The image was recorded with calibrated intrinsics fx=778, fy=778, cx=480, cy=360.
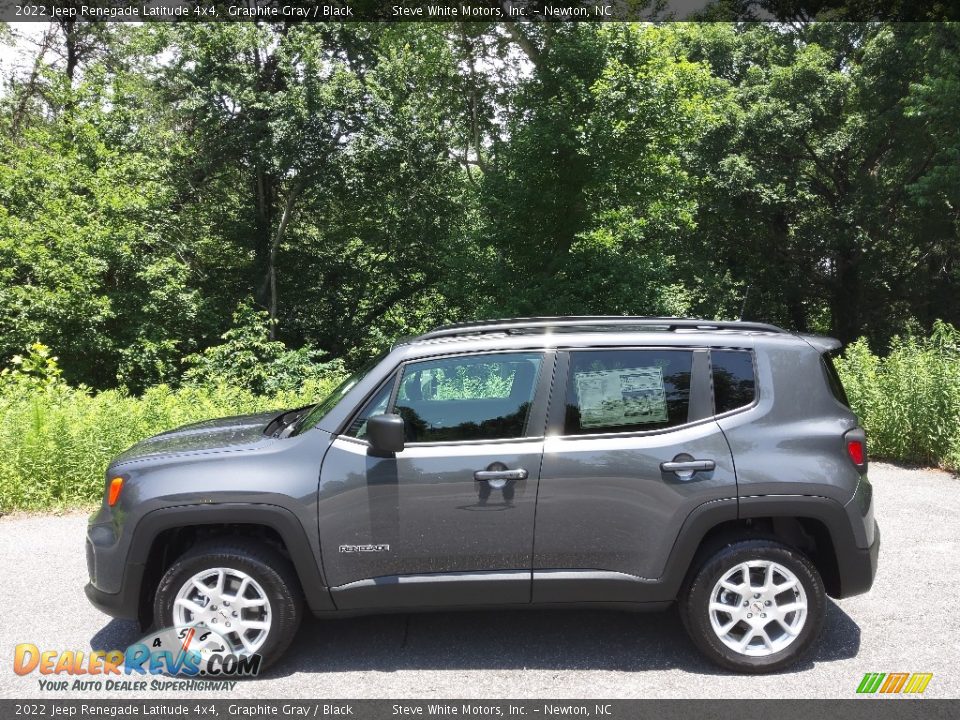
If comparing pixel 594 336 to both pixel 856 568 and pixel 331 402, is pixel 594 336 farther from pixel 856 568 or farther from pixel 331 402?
pixel 856 568

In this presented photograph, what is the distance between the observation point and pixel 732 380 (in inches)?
165

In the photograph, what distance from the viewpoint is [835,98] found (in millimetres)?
27203

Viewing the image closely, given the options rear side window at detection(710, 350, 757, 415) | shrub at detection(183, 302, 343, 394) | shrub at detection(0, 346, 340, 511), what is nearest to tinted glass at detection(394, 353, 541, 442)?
rear side window at detection(710, 350, 757, 415)

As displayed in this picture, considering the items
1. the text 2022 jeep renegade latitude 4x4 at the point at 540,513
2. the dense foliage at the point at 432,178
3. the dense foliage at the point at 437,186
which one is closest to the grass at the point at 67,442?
the dense foliage at the point at 437,186

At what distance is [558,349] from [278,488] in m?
1.64

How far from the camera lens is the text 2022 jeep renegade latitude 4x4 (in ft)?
13.1

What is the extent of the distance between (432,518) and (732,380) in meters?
1.76

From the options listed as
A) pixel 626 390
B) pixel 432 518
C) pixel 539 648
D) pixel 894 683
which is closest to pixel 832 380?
pixel 626 390

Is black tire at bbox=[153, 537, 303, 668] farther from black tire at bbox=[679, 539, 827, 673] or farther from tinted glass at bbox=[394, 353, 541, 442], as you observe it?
black tire at bbox=[679, 539, 827, 673]

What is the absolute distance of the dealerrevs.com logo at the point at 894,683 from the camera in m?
3.84

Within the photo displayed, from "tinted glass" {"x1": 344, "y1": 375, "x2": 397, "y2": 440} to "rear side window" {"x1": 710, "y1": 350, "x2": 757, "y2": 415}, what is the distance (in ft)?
5.70

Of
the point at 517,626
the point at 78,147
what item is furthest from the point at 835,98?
the point at 517,626

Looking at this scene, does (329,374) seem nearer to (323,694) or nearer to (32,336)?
(32,336)

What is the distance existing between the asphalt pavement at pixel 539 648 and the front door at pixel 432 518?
15.9 inches
